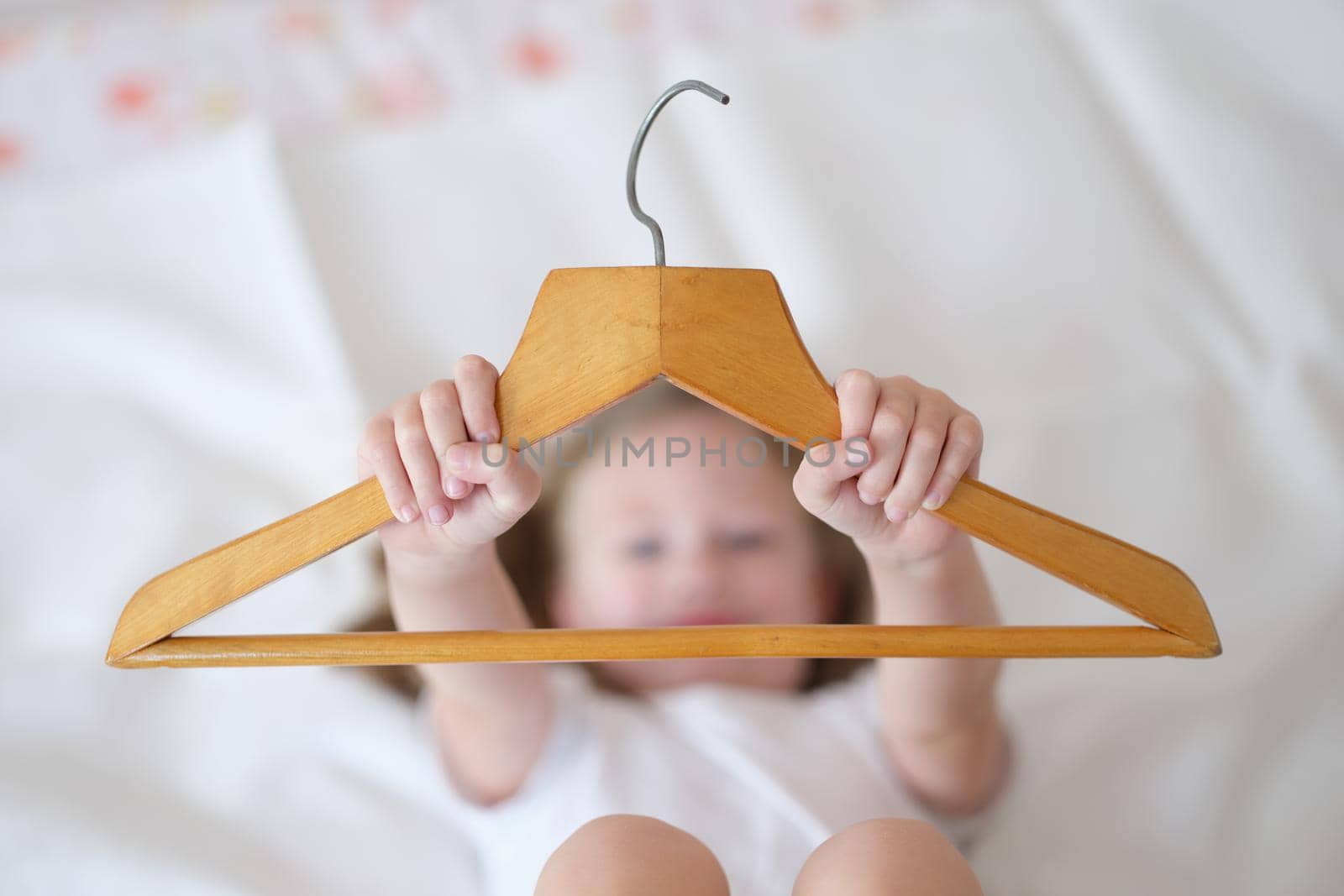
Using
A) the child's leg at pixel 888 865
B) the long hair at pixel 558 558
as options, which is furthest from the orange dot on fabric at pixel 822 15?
the child's leg at pixel 888 865

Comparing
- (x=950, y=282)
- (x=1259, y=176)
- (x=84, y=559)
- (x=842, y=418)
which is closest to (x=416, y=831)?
(x=84, y=559)

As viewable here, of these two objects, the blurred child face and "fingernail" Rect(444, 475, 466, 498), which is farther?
the blurred child face

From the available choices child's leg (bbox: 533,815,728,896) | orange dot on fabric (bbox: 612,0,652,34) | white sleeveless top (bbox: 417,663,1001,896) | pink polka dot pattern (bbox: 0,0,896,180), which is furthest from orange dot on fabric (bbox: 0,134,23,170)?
child's leg (bbox: 533,815,728,896)

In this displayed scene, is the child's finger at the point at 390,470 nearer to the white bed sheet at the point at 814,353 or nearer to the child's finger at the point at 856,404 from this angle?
the child's finger at the point at 856,404

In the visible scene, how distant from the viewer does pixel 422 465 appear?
624 mm

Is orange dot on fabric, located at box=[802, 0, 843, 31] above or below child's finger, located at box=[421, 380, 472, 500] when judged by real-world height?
above

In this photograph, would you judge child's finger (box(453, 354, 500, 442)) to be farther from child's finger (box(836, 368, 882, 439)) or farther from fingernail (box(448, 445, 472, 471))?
child's finger (box(836, 368, 882, 439))

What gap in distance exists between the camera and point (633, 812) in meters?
0.89

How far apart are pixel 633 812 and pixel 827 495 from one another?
1.27 ft

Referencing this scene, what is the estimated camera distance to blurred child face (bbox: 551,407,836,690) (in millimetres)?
970

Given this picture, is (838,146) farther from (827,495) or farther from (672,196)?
(827,495)

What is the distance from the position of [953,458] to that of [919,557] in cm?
15

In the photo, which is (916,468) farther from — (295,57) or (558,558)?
(295,57)

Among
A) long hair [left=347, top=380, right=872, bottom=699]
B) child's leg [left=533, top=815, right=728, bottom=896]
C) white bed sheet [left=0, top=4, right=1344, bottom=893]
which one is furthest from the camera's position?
long hair [left=347, top=380, right=872, bottom=699]
